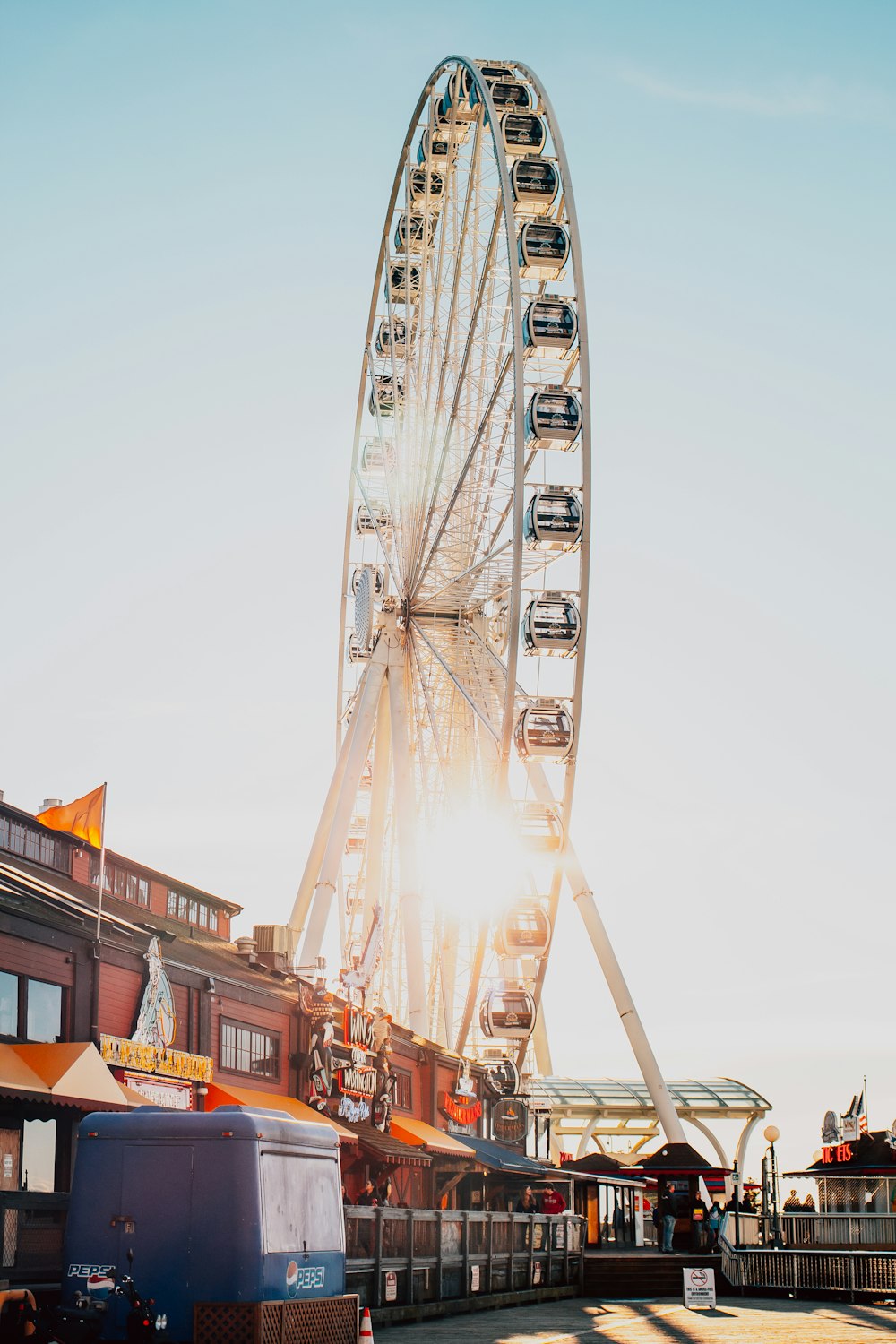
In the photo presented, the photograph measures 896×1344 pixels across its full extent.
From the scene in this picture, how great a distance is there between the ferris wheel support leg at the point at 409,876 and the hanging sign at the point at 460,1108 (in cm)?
256

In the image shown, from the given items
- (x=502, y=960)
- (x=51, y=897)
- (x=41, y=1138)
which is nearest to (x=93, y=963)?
(x=51, y=897)

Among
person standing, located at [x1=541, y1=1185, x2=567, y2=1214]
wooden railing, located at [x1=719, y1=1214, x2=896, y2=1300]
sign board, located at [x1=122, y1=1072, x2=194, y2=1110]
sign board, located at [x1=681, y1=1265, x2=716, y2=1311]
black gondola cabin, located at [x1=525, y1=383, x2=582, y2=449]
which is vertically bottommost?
wooden railing, located at [x1=719, y1=1214, x2=896, y2=1300]

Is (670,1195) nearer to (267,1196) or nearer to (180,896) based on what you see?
(180,896)

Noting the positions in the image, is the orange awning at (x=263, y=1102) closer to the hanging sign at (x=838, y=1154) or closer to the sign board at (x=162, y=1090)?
the sign board at (x=162, y=1090)

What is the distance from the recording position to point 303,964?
→ 4084 centimetres

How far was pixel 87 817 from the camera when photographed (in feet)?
92.2

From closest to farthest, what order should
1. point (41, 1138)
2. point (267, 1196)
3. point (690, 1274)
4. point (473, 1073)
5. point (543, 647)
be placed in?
point (267, 1196) → point (41, 1138) → point (690, 1274) → point (543, 647) → point (473, 1073)

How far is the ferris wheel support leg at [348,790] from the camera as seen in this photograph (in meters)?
43.5

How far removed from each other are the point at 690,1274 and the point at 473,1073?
20.5 meters

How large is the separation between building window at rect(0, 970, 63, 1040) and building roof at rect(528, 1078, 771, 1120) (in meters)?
58.9

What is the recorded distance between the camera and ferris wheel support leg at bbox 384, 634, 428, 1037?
145 ft

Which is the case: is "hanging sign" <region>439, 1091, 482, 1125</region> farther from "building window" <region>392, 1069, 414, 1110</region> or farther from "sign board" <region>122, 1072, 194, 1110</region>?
"sign board" <region>122, 1072, 194, 1110</region>

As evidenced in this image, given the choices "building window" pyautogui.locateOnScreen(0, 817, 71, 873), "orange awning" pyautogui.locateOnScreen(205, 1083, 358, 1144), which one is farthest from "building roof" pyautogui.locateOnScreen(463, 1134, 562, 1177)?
"building window" pyautogui.locateOnScreen(0, 817, 71, 873)

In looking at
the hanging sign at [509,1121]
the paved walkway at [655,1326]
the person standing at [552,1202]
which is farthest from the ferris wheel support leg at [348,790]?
the paved walkway at [655,1326]
